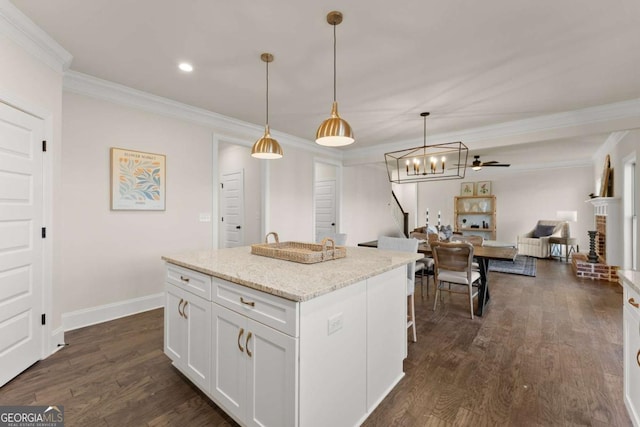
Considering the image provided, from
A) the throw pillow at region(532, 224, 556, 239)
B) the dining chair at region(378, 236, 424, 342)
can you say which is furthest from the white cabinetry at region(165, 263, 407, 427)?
the throw pillow at region(532, 224, 556, 239)

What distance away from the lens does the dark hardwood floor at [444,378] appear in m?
1.71

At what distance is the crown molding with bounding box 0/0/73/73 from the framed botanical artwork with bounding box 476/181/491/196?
9.30 metres

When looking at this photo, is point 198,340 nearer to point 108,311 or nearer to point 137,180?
point 108,311

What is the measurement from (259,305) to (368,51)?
2.17 metres

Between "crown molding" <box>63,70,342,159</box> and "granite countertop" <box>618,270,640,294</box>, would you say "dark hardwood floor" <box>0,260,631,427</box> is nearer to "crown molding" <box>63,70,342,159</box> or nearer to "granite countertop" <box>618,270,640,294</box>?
"granite countertop" <box>618,270,640,294</box>

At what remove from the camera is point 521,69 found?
2.62 m

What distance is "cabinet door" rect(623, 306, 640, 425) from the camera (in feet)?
4.62

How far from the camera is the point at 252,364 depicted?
1.43 meters

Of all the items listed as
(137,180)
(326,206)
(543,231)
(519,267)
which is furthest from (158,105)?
(543,231)

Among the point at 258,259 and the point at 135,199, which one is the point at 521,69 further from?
the point at 135,199

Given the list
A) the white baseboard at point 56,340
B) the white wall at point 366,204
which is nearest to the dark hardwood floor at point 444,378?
the white baseboard at point 56,340

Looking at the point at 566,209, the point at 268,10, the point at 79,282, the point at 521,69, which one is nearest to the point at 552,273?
the point at 566,209

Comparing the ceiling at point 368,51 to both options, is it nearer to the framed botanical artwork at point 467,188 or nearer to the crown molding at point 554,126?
the crown molding at point 554,126

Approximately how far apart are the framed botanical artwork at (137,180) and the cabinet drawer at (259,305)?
2.19 metres
